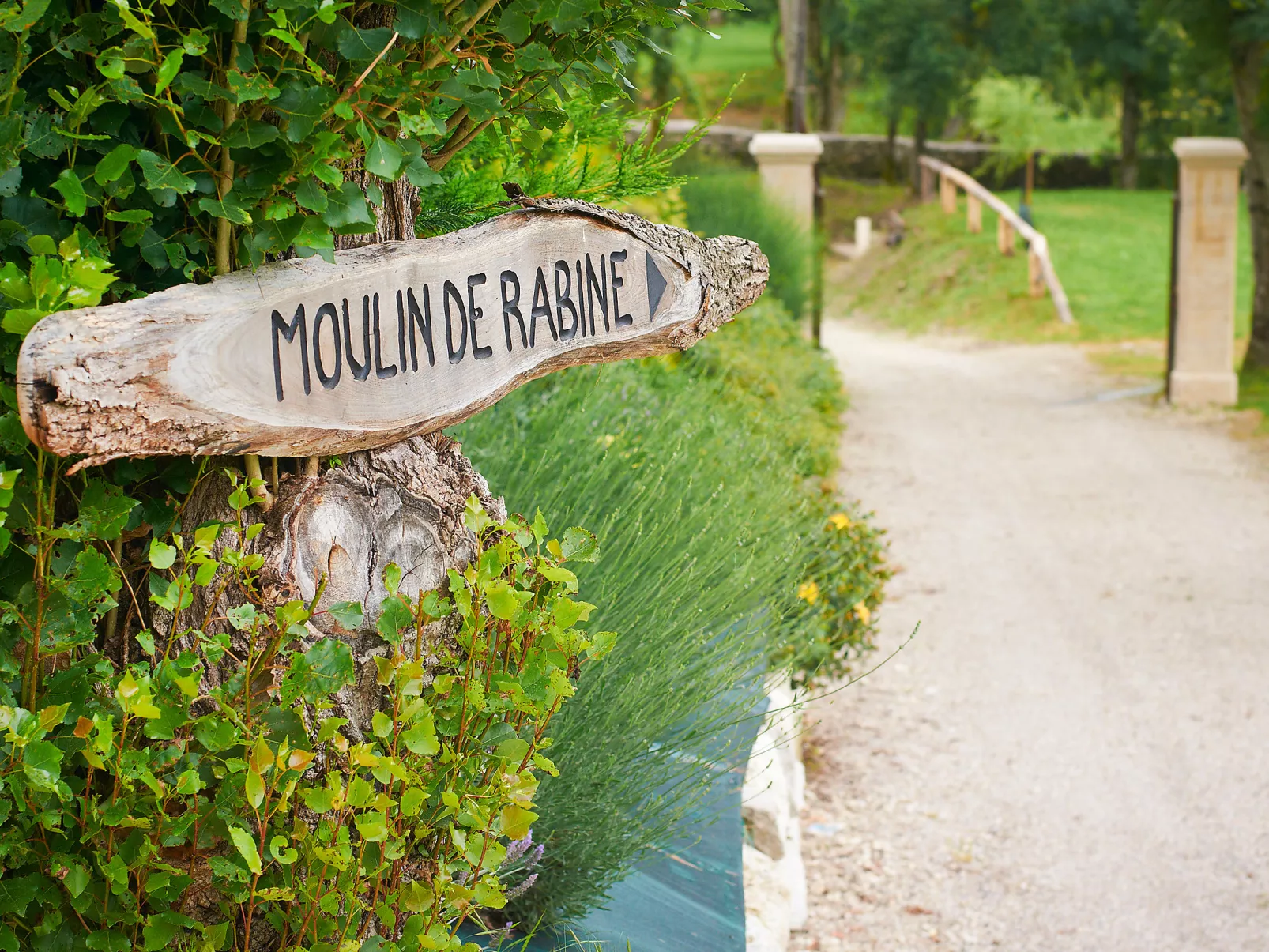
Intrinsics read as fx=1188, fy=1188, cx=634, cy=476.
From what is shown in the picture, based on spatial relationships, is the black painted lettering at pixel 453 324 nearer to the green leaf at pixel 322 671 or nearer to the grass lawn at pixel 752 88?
the green leaf at pixel 322 671

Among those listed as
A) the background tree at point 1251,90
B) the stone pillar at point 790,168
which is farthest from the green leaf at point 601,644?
the background tree at point 1251,90

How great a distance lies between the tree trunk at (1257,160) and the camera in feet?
34.1

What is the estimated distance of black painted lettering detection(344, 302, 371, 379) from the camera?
1.39m

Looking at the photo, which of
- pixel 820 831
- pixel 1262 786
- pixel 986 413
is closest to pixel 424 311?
pixel 820 831

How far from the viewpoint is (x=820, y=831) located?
3.84m

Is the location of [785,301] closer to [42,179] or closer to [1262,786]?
[1262,786]

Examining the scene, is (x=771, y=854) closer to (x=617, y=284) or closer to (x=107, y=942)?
(x=617, y=284)

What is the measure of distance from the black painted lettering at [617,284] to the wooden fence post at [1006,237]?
53.7ft

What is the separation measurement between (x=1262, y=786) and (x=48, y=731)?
13.1 ft

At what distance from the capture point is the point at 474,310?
152cm

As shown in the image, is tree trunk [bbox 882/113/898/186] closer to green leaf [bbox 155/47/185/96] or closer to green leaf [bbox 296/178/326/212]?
green leaf [bbox 296/178/326/212]

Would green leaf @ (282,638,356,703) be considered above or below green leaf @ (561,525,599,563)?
below

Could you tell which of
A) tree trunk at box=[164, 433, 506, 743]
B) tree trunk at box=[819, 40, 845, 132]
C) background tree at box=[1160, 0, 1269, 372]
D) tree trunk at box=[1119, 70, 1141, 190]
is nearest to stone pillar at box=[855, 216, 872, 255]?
tree trunk at box=[1119, 70, 1141, 190]

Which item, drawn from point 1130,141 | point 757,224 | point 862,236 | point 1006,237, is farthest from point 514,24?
point 1130,141
